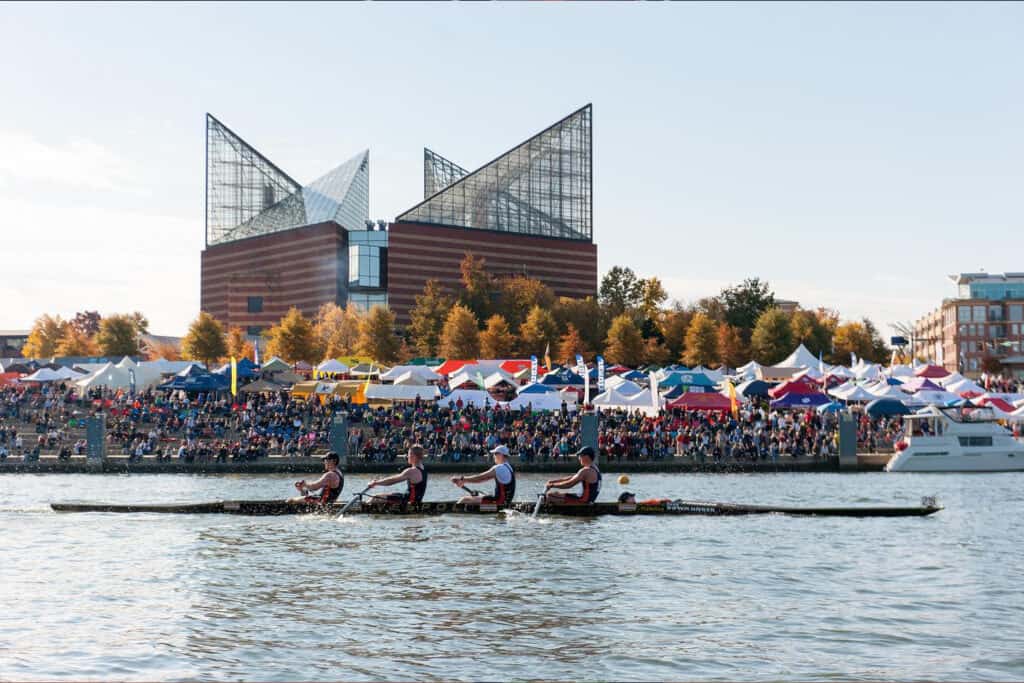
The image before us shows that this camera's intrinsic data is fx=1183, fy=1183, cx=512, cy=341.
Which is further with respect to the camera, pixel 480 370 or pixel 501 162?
pixel 501 162

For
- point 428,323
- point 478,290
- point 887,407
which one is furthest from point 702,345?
point 887,407

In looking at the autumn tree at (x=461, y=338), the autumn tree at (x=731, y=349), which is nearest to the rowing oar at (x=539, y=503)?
the autumn tree at (x=461, y=338)

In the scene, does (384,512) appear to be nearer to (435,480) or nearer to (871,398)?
(435,480)

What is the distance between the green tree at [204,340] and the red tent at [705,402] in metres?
80.5

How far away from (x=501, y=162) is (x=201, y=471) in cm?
9964

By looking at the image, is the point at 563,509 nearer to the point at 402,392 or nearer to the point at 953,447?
the point at 953,447

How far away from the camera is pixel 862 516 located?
3456cm

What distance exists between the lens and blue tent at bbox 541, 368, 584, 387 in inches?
2857

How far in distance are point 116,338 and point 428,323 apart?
144ft

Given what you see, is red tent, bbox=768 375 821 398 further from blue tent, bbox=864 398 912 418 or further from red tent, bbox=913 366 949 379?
red tent, bbox=913 366 949 379

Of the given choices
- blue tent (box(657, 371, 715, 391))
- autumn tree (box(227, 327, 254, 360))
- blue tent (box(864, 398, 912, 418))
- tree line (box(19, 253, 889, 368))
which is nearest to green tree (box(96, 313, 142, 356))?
tree line (box(19, 253, 889, 368))

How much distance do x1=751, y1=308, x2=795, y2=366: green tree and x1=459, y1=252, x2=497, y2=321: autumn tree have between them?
3035cm

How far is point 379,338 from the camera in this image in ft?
390

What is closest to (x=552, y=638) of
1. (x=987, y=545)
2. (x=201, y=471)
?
(x=987, y=545)
